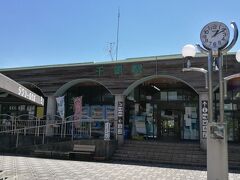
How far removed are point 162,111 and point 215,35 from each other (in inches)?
441

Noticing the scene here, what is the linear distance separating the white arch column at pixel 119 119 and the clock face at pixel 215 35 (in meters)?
8.65

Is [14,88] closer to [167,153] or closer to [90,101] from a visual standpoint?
[167,153]

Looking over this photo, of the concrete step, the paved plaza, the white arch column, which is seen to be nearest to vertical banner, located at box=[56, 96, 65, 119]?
the white arch column

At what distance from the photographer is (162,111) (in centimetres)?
1923

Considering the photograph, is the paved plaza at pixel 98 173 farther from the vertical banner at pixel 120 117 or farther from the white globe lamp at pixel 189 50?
the vertical banner at pixel 120 117

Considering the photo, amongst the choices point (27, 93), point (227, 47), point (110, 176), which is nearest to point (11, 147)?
point (110, 176)

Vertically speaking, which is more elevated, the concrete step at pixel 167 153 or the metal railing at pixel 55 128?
the metal railing at pixel 55 128

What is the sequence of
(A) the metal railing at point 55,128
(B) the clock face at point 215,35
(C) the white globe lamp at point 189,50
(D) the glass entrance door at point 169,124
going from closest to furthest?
(B) the clock face at point 215,35 → (C) the white globe lamp at point 189,50 → (A) the metal railing at point 55,128 → (D) the glass entrance door at point 169,124

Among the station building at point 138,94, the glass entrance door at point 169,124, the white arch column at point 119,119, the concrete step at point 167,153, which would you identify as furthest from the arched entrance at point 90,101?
the concrete step at point 167,153

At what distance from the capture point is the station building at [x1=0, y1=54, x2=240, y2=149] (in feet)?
53.3

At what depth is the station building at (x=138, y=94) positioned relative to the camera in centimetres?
1623

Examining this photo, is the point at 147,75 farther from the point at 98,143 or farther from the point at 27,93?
the point at 27,93

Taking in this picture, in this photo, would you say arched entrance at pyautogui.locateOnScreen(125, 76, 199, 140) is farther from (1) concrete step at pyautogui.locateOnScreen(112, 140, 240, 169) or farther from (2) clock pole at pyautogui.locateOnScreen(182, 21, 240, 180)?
(2) clock pole at pyautogui.locateOnScreen(182, 21, 240, 180)

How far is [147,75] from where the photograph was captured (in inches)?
632
